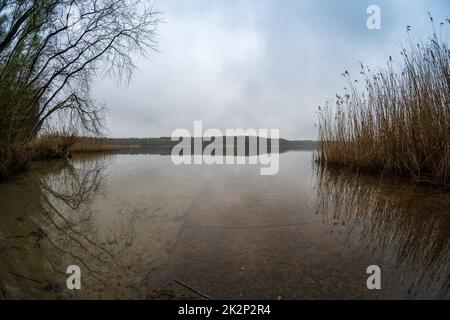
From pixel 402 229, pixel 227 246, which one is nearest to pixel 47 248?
pixel 227 246

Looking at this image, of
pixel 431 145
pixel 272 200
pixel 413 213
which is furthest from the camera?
pixel 431 145

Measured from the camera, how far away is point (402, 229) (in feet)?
4.89

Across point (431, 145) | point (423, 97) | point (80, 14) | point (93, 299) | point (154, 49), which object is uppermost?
point (80, 14)

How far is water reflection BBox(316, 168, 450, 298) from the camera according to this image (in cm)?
93

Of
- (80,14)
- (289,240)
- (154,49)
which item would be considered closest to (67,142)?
(80,14)

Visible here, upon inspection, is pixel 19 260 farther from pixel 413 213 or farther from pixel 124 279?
pixel 413 213

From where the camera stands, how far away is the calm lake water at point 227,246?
35.1 inches

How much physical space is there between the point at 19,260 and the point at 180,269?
790 millimetres

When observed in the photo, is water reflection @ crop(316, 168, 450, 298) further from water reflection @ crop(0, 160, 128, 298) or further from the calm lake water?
water reflection @ crop(0, 160, 128, 298)

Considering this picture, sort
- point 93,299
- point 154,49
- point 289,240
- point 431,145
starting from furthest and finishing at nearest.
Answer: point 154,49
point 431,145
point 289,240
point 93,299

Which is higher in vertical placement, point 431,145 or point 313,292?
point 431,145

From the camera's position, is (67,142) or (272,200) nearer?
(272,200)

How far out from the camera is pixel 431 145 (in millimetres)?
2846

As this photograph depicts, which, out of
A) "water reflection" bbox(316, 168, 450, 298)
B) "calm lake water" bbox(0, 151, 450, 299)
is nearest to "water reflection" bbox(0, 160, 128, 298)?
"calm lake water" bbox(0, 151, 450, 299)
